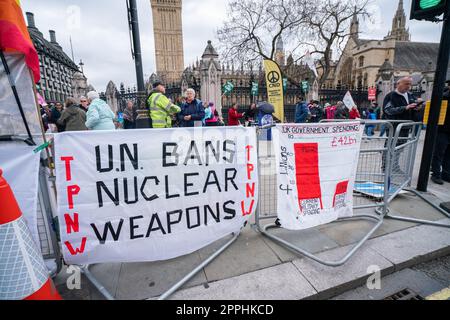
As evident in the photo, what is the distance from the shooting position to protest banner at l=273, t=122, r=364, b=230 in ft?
8.25

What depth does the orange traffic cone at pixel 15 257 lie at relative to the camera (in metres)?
1.52

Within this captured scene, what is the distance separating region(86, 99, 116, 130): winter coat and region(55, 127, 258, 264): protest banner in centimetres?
371

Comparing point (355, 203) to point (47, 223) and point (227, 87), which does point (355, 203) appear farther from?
point (227, 87)

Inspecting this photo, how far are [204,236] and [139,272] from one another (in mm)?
762

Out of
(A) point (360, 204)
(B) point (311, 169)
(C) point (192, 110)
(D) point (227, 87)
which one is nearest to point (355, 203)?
(A) point (360, 204)

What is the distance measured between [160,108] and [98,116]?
1.42 metres

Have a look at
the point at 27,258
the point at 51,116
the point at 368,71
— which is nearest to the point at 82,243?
the point at 27,258

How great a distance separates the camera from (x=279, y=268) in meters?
2.34

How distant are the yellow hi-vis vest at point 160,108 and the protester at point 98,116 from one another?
1.09 meters

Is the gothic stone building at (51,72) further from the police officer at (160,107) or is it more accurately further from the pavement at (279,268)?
the pavement at (279,268)

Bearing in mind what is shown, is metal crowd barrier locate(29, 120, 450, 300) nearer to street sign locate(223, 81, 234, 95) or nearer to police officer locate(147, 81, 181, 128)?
police officer locate(147, 81, 181, 128)

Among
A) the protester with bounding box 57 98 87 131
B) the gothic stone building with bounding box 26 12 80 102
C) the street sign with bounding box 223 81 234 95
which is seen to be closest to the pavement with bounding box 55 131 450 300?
the protester with bounding box 57 98 87 131

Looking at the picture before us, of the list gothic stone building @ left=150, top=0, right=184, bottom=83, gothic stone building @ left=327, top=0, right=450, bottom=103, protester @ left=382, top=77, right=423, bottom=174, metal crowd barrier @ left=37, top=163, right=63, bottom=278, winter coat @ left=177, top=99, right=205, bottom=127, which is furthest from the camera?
gothic stone building @ left=150, top=0, right=184, bottom=83
